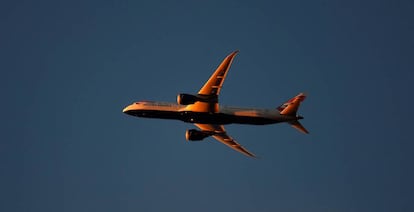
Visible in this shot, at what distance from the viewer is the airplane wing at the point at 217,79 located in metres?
118

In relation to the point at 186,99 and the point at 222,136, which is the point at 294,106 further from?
the point at 186,99

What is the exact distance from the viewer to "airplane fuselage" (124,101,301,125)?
127 meters

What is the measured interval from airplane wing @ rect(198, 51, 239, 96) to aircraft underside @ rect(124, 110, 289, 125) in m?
6.38

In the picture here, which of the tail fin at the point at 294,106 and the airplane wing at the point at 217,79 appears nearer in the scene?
the airplane wing at the point at 217,79

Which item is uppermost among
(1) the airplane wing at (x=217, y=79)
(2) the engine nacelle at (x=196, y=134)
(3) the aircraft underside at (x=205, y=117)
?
(1) the airplane wing at (x=217, y=79)

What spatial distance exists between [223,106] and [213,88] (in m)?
9.04

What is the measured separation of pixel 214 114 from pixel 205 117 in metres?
1.70

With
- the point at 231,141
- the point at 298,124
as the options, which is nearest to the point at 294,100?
the point at 298,124

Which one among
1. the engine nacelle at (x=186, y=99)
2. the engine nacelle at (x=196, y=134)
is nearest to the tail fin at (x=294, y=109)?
the engine nacelle at (x=196, y=134)

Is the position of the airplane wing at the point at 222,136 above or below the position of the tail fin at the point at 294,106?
below

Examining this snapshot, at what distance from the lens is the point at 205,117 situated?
12644cm

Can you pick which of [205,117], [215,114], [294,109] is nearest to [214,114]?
[215,114]

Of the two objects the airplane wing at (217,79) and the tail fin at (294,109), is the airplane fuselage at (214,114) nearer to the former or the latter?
the tail fin at (294,109)

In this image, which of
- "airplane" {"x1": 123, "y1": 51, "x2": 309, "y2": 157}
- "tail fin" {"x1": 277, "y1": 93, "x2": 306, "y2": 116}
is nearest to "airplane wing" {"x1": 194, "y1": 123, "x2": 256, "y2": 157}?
"airplane" {"x1": 123, "y1": 51, "x2": 309, "y2": 157}
